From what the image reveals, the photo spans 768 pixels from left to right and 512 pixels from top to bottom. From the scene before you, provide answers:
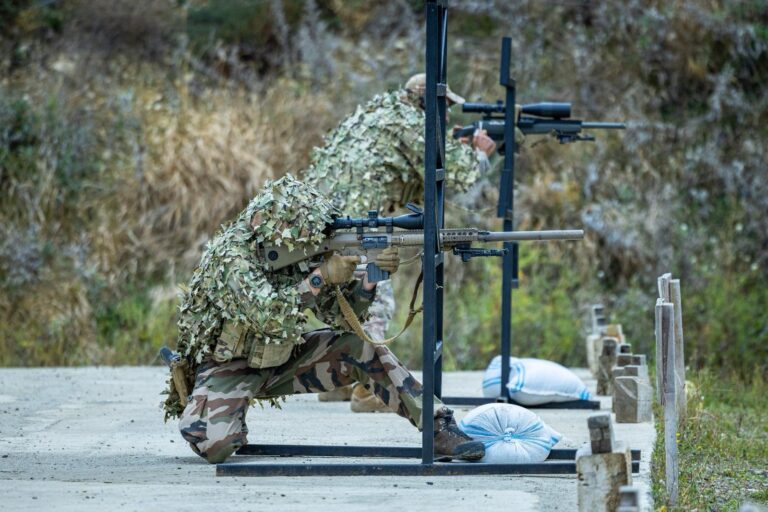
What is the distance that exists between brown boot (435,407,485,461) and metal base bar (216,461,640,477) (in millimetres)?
127

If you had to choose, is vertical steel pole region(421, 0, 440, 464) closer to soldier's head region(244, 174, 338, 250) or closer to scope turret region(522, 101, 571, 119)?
soldier's head region(244, 174, 338, 250)

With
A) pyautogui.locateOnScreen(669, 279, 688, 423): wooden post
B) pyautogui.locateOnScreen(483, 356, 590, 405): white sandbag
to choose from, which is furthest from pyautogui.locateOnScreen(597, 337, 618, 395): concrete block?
pyautogui.locateOnScreen(669, 279, 688, 423): wooden post

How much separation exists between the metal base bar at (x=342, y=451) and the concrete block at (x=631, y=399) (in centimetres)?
114

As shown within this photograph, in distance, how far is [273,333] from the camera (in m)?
5.50

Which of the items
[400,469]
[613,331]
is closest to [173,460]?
[400,469]

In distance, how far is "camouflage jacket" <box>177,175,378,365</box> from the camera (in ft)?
18.0

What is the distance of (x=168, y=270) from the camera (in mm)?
11820

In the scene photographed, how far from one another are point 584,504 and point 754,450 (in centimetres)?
283

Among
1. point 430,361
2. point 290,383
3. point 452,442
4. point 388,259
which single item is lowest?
point 452,442

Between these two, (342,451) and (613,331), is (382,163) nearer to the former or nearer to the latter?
(342,451)

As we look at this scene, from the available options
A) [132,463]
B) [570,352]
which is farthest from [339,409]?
[570,352]

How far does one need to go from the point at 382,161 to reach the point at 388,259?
6.80 ft

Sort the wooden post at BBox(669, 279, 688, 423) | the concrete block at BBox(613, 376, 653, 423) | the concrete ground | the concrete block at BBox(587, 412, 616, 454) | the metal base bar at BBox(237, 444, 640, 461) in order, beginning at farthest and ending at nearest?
1. the concrete block at BBox(613, 376, 653, 423)
2. the wooden post at BBox(669, 279, 688, 423)
3. the metal base bar at BBox(237, 444, 640, 461)
4. the concrete ground
5. the concrete block at BBox(587, 412, 616, 454)

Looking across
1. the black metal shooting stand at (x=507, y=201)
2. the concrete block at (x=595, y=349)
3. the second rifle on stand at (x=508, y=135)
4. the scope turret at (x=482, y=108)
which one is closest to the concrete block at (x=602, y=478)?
the second rifle on stand at (x=508, y=135)
